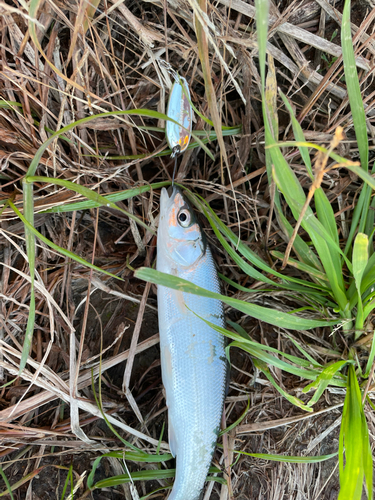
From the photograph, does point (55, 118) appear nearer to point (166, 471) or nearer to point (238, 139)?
point (238, 139)

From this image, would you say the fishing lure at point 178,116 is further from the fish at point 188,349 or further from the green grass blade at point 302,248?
the green grass blade at point 302,248

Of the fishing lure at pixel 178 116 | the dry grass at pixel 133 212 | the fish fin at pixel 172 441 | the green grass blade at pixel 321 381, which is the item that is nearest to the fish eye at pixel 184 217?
the dry grass at pixel 133 212

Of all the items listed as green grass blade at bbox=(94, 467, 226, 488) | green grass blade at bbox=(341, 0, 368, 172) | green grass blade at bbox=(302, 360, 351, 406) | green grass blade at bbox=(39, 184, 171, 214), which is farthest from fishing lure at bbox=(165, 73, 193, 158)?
green grass blade at bbox=(94, 467, 226, 488)

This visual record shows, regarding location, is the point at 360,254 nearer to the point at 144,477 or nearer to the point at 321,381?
the point at 321,381

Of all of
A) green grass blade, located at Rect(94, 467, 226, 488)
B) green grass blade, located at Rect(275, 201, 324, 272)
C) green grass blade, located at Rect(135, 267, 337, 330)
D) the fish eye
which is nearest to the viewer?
green grass blade, located at Rect(135, 267, 337, 330)

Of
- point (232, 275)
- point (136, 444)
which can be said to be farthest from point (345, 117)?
point (136, 444)

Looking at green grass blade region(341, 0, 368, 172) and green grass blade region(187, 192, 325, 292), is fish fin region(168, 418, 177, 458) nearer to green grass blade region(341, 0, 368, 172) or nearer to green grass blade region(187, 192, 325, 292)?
green grass blade region(187, 192, 325, 292)

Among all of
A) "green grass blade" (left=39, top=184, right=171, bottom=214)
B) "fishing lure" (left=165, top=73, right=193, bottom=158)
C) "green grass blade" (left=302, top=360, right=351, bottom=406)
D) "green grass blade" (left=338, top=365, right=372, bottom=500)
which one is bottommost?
"green grass blade" (left=338, top=365, right=372, bottom=500)
